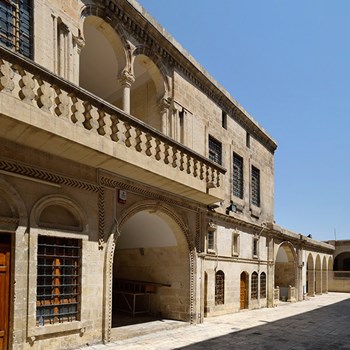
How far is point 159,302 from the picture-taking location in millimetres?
12258

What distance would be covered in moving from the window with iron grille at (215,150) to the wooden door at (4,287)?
8.69 metres

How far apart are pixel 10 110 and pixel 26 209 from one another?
192cm

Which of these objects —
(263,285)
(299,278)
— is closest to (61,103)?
(263,285)

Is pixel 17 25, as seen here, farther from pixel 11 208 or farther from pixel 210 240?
pixel 210 240

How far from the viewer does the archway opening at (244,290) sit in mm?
16141

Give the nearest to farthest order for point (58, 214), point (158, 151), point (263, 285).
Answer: point (58, 214) → point (158, 151) → point (263, 285)

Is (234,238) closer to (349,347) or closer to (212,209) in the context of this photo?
(212,209)

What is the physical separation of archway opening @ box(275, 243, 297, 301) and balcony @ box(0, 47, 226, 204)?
13993 millimetres

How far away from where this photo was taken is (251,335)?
10.5 meters

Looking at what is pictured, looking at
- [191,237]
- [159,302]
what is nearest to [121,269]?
[159,302]

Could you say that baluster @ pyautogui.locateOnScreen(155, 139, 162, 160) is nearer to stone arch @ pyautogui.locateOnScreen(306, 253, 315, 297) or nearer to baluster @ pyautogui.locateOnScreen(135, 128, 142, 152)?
baluster @ pyautogui.locateOnScreen(135, 128, 142, 152)

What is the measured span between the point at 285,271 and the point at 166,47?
16.9 metres

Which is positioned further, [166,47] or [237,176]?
[237,176]

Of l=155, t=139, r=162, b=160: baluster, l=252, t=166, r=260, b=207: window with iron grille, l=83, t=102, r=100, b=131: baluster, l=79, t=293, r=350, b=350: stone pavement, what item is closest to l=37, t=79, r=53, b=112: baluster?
l=83, t=102, r=100, b=131: baluster
